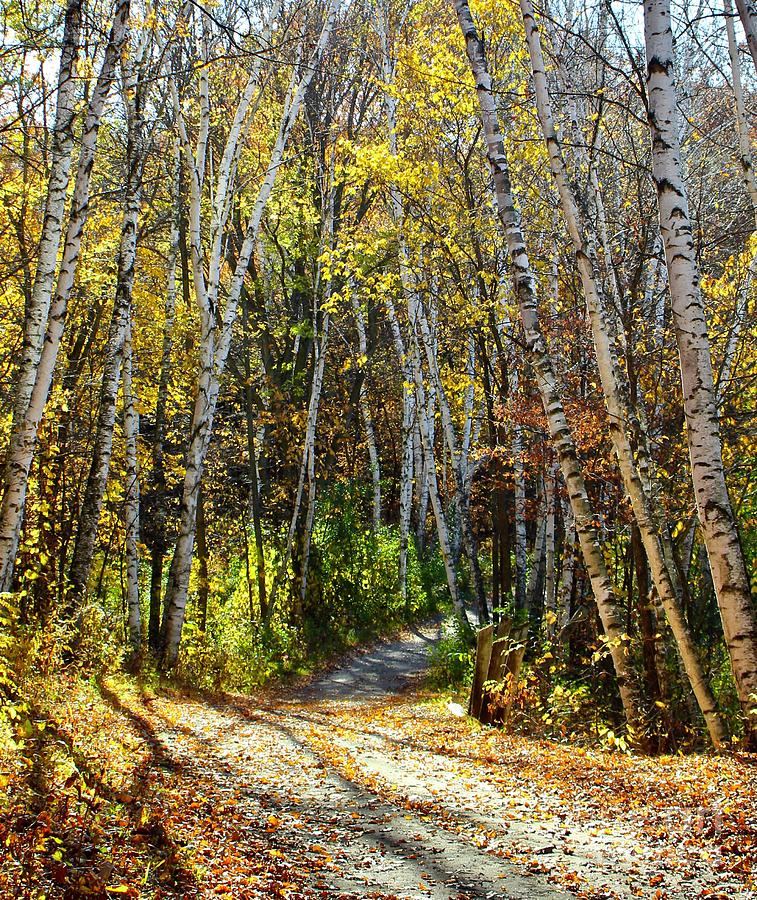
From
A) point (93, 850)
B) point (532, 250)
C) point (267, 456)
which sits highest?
point (532, 250)

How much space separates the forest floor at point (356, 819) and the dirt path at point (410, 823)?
2 centimetres

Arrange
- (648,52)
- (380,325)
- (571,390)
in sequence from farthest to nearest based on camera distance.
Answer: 1. (380,325)
2. (571,390)
3. (648,52)

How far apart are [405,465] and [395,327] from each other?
5.48 meters

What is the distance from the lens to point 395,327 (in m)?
19.8

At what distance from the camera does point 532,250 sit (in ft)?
49.0

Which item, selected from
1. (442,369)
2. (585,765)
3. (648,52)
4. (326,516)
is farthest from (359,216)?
(585,765)

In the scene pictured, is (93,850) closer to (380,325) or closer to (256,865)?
(256,865)

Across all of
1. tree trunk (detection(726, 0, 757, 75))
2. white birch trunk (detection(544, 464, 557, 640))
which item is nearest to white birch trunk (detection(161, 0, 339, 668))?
white birch trunk (detection(544, 464, 557, 640))

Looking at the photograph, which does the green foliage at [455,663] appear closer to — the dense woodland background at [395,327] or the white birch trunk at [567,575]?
the dense woodland background at [395,327]

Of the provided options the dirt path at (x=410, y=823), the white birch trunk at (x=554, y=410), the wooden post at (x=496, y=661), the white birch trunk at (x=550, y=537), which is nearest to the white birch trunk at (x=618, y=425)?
the white birch trunk at (x=554, y=410)

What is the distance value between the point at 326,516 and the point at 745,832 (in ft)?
56.6

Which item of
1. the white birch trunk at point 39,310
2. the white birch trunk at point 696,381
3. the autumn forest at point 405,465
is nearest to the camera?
the autumn forest at point 405,465

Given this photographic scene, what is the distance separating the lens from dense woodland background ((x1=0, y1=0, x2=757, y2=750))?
771 centimetres

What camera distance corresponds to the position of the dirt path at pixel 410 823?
4.54 metres
